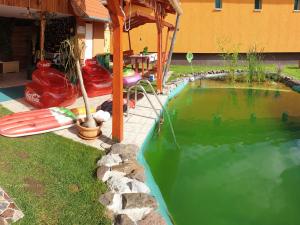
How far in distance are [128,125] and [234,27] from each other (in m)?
17.4

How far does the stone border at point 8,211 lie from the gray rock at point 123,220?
4.31ft

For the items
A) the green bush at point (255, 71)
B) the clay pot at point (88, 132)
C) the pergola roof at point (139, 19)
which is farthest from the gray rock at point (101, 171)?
the green bush at point (255, 71)

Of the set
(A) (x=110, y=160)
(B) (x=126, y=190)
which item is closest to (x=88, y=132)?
(A) (x=110, y=160)

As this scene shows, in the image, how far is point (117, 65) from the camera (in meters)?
7.36

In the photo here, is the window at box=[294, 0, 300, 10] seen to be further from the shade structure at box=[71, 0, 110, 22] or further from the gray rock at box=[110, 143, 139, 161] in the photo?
the gray rock at box=[110, 143, 139, 161]

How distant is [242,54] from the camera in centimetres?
2456

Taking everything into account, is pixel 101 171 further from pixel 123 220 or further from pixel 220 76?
pixel 220 76

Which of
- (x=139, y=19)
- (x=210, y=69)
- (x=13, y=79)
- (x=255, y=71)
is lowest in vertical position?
(x=13, y=79)

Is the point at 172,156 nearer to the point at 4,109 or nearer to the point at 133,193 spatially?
the point at 133,193

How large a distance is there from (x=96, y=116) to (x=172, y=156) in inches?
84.6

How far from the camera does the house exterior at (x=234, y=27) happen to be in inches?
938

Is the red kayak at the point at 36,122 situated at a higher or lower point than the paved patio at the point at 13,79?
lower

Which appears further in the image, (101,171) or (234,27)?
(234,27)

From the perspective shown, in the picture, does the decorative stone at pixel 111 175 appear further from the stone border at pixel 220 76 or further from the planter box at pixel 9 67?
the planter box at pixel 9 67
